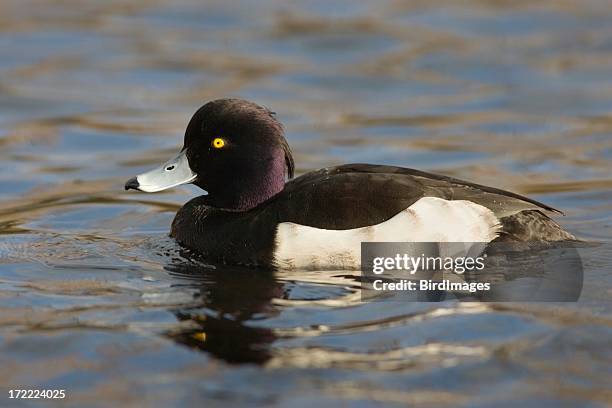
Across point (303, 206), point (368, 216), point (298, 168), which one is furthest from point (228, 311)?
point (298, 168)

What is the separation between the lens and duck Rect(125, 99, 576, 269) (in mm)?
6527

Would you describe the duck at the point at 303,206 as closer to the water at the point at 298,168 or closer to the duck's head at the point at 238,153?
the duck's head at the point at 238,153

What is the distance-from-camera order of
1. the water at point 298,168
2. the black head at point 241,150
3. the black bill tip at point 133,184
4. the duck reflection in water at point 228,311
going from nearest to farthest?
1. the water at point 298,168
2. the duck reflection in water at point 228,311
3. the black head at point 241,150
4. the black bill tip at point 133,184

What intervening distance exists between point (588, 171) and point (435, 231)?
10.1 ft

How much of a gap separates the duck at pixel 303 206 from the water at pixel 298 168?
172 millimetres

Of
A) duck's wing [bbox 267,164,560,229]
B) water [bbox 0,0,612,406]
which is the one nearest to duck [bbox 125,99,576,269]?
duck's wing [bbox 267,164,560,229]

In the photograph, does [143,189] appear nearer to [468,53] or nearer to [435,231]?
[435,231]

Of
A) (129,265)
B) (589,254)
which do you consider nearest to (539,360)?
(589,254)

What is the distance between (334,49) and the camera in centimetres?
1308

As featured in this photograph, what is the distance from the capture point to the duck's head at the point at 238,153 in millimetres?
7047

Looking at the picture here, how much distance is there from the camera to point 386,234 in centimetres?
651

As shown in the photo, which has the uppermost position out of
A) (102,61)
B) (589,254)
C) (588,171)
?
(102,61)

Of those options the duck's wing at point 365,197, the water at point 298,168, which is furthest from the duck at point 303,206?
the water at point 298,168

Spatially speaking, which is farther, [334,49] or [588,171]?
[334,49]
